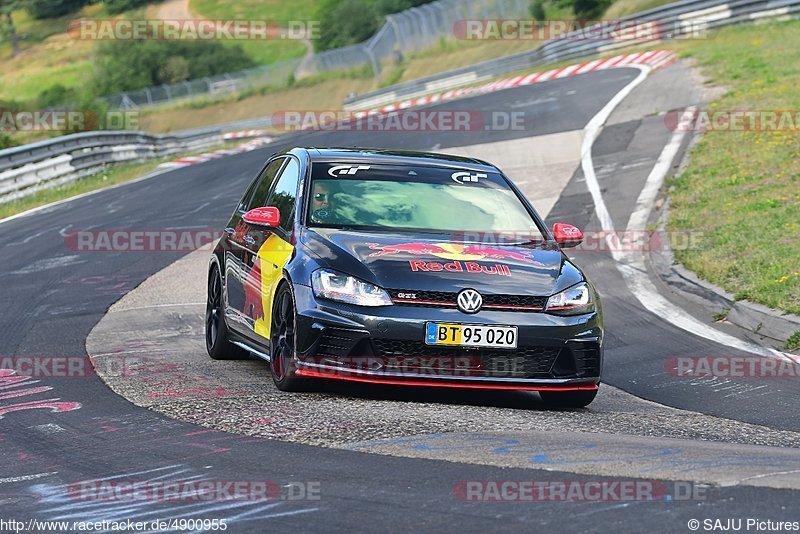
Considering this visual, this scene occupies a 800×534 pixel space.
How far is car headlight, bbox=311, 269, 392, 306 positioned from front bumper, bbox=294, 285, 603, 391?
0.13 ft

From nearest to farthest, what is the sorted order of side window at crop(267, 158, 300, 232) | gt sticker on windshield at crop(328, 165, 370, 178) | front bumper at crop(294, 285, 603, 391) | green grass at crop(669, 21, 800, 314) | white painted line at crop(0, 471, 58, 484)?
white painted line at crop(0, 471, 58, 484)
front bumper at crop(294, 285, 603, 391)
side window at crop(267, 158, 300, 232)
gt sticker on windshield at crop(328, 165, 370, 178)
green grass at crop(669, 21, 800, 314)

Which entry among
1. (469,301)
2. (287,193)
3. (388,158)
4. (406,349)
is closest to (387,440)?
(406,349)

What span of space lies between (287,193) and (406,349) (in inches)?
81.2

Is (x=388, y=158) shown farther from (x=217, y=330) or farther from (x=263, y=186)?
(x=217, y=330)

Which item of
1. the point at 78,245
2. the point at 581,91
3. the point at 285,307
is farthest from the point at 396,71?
the point at 285,307

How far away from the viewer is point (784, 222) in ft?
47.6

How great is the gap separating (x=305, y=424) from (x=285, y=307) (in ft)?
4.84

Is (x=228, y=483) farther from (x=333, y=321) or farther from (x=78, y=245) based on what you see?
(x=78, y=245)

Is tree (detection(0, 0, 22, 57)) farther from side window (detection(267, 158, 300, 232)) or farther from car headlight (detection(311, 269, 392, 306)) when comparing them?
car headlight (detection(311, 269, 392, 306))

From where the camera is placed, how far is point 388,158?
365 inches

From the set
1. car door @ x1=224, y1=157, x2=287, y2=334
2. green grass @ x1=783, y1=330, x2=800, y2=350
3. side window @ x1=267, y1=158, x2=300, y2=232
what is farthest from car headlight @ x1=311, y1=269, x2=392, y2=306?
green grass @ x1=783, y1=330, x2=800, y2=350

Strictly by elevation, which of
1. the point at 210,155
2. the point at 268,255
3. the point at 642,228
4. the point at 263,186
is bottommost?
the point at 210,155

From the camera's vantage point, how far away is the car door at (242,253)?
9.15 m

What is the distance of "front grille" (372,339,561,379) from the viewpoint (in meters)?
7.52
